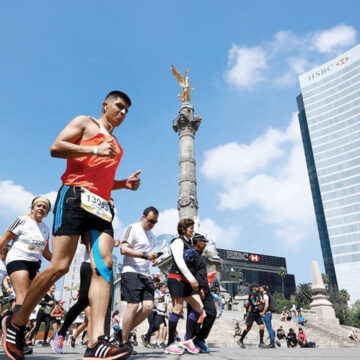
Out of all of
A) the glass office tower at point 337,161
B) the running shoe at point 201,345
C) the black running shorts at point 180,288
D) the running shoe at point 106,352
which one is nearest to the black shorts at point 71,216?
the running shoe at point 106,352

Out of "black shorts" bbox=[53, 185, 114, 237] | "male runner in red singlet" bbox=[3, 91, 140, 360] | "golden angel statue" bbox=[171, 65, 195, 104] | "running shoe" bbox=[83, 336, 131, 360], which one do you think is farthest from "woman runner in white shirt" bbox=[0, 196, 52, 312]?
"golden angel statue" bbox=[171, 65, 195, 104]

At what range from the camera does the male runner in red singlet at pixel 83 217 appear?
237cm

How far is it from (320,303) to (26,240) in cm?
2595

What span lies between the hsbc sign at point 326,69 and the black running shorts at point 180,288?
8929 centimetres

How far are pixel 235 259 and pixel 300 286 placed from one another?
16829mm

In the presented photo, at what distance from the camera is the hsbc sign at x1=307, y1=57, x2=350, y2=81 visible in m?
80.7

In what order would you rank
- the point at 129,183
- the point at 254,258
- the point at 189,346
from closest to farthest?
the point at 129,183
the point at 189,346
the point at 254,258

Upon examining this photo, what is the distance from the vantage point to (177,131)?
37.5 meters

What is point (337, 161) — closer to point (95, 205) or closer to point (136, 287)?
point (136, 287)

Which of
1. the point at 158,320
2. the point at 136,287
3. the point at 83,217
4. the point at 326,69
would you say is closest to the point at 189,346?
the point at 136,287

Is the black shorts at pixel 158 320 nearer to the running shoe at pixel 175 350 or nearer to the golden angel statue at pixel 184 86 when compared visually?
the running shoe at pixel 175 350

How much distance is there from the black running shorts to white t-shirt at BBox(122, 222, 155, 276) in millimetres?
419

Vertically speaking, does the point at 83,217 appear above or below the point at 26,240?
below

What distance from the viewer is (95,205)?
8.18 ft
